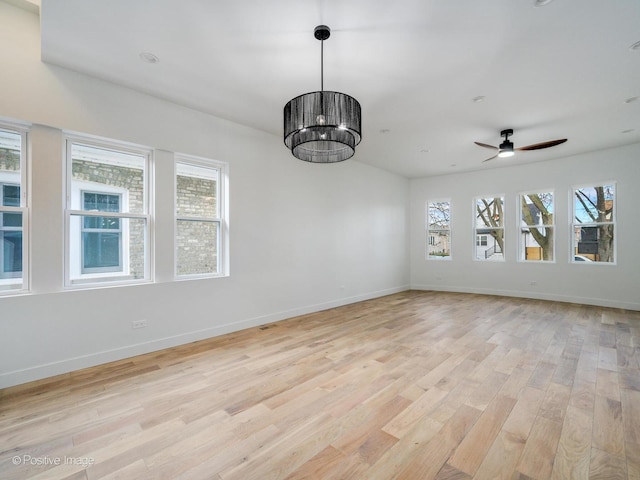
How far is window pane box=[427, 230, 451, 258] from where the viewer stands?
7684 millimetres

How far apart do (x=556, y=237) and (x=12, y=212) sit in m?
8.81

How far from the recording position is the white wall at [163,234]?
274 centimetres

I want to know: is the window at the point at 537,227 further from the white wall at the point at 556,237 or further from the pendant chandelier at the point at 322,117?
the pendant chandelier at the point at 322,117

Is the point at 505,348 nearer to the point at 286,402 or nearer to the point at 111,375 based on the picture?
the point at 286,402

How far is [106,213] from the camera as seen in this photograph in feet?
10.5

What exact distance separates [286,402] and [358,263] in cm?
422

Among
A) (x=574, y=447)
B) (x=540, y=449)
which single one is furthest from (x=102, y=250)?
(x=574, y=447)

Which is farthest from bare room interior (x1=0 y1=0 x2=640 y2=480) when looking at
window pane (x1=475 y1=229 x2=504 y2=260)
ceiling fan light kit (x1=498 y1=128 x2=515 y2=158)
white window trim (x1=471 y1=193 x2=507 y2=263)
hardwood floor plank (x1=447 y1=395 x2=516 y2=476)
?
window pane (x1=475 y1=229 x2=504 y2=260)

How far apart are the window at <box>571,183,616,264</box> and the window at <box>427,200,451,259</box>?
8.31 ft

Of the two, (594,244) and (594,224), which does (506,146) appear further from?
(594,244)

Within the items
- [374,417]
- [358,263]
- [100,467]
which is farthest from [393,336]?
[100,467]

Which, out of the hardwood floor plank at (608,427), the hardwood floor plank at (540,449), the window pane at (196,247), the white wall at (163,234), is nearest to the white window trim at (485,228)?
the white wall at (163,234)

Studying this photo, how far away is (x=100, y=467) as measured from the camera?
1.67 meters

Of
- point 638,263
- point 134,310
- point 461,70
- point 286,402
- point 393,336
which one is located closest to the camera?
point 286,402
